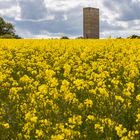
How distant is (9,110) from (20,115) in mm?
417

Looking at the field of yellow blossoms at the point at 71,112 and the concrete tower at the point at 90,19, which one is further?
the concrete tower at the point at 90,19

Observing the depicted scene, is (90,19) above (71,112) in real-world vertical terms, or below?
above

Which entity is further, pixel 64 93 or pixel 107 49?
pixel 107 49

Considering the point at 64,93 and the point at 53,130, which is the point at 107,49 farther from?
the point at 53,130

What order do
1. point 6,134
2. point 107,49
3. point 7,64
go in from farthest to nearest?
point 107,49 → point 7,64 → point 6,134

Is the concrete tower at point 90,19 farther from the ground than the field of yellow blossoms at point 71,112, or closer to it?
farther from the ground

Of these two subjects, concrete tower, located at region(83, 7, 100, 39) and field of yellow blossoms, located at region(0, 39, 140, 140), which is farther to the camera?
concrete tower, located at region(83, 7, 100, 39)

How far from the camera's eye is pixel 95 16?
33.8 meters

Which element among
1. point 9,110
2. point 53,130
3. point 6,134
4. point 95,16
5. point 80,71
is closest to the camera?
point 53,130

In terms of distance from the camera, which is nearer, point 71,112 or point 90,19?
point 71,112

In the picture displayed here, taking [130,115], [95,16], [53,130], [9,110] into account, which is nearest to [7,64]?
[9,110]

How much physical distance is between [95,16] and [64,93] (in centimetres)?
2600

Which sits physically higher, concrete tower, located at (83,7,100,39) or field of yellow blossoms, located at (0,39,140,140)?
concrete tower, located at (83,7,100,39)

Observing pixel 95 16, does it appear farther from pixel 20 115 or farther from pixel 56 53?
pixel 20 115
